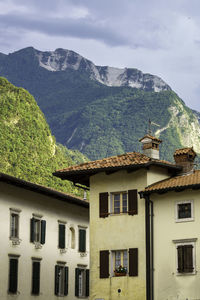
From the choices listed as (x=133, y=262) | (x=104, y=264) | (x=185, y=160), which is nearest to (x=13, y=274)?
(x=104, y=264)

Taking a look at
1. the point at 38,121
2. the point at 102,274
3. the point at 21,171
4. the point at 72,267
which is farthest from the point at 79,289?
the point at 38,121

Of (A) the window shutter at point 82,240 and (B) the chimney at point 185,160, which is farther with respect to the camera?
(A) the window shutter at point 82,240

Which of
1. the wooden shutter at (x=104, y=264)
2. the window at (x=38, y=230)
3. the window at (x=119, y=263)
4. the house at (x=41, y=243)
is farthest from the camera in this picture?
the window at (x=38, y=230)

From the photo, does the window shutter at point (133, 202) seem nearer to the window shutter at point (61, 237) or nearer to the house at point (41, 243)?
the house at point (41, 243)

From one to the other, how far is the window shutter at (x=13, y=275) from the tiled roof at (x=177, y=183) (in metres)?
9.86

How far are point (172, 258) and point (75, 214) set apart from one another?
15051 mm

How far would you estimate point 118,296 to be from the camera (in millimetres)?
40719

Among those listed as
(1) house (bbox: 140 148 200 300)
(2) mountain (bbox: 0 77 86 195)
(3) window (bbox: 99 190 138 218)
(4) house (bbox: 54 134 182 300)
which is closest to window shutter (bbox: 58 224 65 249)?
Answer: (4) house (bbox: 54 134 182 300)

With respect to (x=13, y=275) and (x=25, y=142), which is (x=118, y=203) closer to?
(x=13, y=275)

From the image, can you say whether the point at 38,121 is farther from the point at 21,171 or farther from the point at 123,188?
the point at 123,188

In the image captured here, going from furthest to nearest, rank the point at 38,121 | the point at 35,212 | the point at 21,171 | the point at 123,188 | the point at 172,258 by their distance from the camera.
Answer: the point at 38,121 → the point at 21,171 → the point at 35,212 → the point at 123,188 → the point at 172,258

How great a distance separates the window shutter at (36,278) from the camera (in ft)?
156

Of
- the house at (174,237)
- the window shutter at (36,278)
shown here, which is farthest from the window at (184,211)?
the window shutter at (36,278)

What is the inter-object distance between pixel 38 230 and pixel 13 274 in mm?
4225
